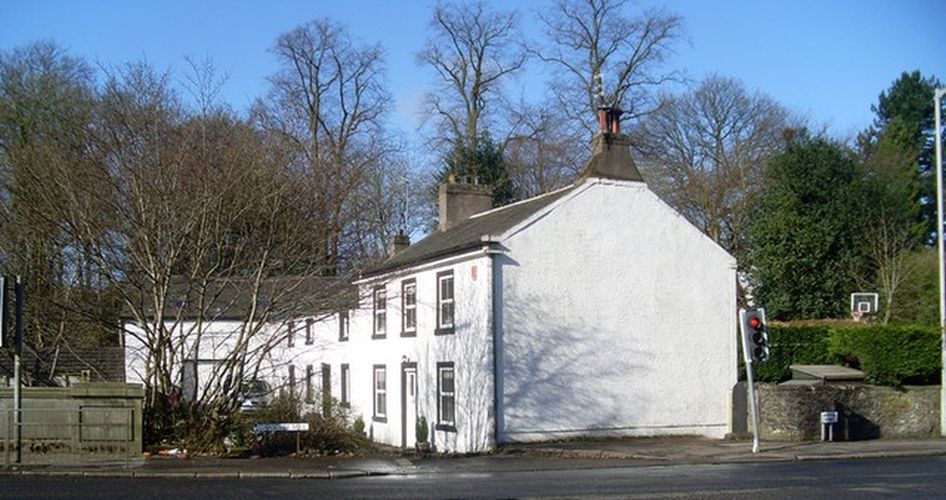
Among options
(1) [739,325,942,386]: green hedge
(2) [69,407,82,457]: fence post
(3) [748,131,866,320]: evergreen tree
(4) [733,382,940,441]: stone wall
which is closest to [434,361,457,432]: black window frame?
(4) [733,382,940,441]: stone wall

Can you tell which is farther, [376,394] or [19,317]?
[376,394]

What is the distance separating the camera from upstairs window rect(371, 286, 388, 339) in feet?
112

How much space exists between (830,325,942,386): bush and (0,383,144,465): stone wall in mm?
18458

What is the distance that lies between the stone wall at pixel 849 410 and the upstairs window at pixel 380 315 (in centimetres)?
1133

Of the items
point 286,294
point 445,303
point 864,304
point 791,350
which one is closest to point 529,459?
point 286,294

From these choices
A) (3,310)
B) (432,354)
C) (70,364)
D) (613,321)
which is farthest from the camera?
(70,364)

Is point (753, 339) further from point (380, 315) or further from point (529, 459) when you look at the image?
point (380, 315)

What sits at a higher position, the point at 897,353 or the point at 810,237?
the point at 810,237

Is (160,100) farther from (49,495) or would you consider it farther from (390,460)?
(49,495)

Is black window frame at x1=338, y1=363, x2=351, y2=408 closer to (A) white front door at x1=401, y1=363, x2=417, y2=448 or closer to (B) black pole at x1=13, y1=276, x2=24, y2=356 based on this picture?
(A) white front door at x1=401, y1=363, x2=417, y2=448

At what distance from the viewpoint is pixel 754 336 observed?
25203 millimetres

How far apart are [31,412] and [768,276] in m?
28.4

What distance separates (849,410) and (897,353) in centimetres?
221

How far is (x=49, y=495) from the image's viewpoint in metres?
15.8
